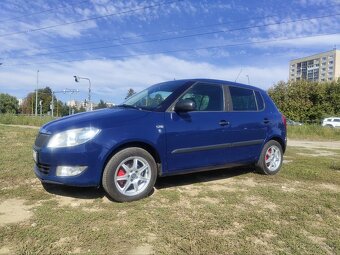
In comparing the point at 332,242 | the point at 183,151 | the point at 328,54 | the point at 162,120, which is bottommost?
the point at 332,242

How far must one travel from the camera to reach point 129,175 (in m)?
4.58

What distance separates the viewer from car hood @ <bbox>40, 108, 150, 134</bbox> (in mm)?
4438

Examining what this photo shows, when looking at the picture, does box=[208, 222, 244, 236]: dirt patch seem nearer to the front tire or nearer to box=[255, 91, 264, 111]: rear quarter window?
the front tire

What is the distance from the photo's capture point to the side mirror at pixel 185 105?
16.2ft

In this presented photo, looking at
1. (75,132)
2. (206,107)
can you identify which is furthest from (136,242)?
(206,107)

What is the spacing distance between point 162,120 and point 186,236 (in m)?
1.83

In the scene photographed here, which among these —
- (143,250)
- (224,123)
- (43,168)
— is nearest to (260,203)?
(224,123)

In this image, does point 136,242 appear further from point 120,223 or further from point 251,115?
point 251,115

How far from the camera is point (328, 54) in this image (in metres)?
106

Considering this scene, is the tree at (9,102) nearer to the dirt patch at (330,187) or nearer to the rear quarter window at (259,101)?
the rear quarter window at (259,101)

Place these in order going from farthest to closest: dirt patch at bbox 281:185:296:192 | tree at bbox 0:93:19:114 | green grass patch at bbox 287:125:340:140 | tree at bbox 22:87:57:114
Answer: tree at bbox 22:87:57:114 → tree at bbox 0:93:19:114 → green grass patch at bbox 287:125:340:140 → dirt patch at bbox 281:185:296:192

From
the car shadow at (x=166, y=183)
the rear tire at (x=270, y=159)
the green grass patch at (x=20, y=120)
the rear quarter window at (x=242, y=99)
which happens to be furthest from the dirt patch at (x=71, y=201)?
the green grass patch at (x=20, y=120)

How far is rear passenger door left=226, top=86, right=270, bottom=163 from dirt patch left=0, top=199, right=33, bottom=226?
3.03 metres

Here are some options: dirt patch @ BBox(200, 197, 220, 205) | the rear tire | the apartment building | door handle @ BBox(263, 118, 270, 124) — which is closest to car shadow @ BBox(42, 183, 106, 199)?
dirt patch @ BBox(200, 197, 220, 205)
